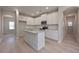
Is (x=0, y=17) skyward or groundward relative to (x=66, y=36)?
skyward

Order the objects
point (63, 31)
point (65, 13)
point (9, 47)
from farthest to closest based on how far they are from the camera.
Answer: point (63, 31), point (65, 13), point (9, 47)

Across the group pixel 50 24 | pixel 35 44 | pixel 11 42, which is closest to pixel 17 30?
pixel 11 42

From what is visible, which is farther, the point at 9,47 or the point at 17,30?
the point at 17,30

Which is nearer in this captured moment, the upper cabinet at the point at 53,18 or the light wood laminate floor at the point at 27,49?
the light wood laminate floor at the point at 27,49

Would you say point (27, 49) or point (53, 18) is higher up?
point (53, 18)

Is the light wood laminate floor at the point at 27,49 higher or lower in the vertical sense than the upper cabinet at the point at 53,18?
lower

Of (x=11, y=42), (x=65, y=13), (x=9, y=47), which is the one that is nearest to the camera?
(x=9, y=47)

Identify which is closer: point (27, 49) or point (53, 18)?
point (27, 49)

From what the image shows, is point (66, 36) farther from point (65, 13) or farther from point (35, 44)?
point (35, 44)

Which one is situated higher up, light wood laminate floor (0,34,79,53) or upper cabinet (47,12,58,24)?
upper cabinet (47,12,58,24)

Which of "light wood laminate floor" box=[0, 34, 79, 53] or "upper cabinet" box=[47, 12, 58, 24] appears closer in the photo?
"light wood laminate floor" box=[0, 34, 79, 53]
